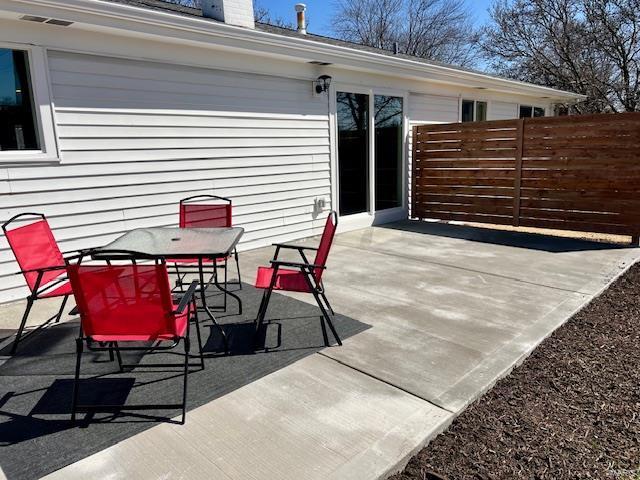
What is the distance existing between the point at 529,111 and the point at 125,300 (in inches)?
501

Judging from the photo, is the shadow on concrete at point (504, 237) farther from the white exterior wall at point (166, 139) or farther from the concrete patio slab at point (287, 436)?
the concrete patio slab at point (287, 436)

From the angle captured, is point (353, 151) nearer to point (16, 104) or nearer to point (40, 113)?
point (40, 113)

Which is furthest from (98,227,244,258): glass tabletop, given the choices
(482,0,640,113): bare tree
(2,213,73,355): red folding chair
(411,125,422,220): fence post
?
(482,0,640,113): bare tree


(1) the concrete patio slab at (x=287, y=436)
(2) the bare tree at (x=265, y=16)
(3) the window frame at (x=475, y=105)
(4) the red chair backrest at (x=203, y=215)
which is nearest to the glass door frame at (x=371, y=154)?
(3) the window frame at (x=475, y=105)

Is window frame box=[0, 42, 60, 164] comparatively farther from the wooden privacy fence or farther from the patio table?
the wooden privacy fence

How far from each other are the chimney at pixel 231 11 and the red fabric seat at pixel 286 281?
420cm

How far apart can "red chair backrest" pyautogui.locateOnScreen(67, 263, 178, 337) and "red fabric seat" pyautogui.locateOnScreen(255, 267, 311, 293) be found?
98 centimetres

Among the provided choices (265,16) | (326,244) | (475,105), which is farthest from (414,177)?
(265,16)

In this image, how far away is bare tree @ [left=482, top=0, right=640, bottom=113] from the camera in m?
15.6

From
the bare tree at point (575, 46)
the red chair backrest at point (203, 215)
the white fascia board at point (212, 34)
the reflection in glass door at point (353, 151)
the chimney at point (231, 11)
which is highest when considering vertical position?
Result: the bare tree at point (575, 46)

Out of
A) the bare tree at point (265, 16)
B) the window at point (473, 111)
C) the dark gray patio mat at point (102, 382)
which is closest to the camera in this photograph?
the dark gray patio mat at point (102, 382)

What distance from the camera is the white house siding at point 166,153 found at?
433 centimetres

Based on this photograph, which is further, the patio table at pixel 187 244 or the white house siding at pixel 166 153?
the white house siding at pixel 166 153

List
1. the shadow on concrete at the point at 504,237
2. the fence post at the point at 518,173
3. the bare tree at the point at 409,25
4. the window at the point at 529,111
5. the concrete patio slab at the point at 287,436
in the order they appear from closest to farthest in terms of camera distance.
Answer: the concrete patio slab at the point at 287,436 → the shadow on concrete at the point at 504,237 → the fence post at the point at 518,173 → the window at the point at 529,111 → the bare tree at the point at 409,25
